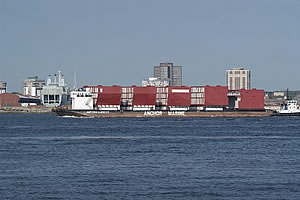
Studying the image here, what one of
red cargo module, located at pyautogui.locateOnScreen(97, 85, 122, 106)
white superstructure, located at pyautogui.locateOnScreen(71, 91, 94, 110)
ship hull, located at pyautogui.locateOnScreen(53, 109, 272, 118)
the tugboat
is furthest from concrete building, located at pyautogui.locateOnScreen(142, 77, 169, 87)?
the tugboat

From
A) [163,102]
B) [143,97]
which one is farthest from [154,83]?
[143,97]

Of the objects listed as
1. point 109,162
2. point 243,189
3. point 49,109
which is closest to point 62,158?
point 109,162

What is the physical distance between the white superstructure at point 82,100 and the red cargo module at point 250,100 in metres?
31.9

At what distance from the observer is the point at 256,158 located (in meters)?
38.6

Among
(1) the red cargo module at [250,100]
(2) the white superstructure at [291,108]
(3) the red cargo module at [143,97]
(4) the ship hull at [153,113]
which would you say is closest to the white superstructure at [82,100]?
(4) the ship hull at [153,113]

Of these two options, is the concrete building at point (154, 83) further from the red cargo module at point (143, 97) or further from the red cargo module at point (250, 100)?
the red cargo module at point (250, 100)

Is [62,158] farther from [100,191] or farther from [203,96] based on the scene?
[203,96]

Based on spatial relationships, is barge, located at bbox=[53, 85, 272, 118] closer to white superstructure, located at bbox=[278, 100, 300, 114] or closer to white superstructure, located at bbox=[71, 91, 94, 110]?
white superstructure, located at bbox=[71, 91, 94, 110]

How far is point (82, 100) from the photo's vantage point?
4798 inches

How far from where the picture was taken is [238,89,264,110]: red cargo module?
418 feet

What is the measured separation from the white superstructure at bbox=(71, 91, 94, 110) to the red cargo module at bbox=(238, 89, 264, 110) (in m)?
31.9

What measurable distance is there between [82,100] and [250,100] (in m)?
35.6

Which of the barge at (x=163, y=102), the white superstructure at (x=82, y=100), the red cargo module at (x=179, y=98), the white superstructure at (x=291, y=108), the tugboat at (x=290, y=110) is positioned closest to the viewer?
the white superstructure at (x=82, y=100)

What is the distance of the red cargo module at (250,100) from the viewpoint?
127 meters
